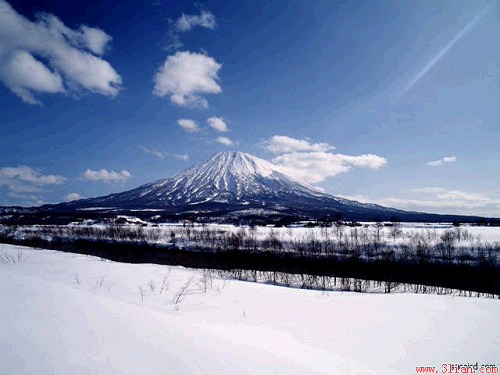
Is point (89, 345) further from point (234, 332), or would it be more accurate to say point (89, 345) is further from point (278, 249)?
point (278, 249)

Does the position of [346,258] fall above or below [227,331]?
below

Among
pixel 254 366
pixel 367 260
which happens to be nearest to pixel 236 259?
pixel 367 260

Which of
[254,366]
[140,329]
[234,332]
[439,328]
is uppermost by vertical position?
[140,329]

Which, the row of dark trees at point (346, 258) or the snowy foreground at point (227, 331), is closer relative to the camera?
the snowy foreground at point (227, 331)

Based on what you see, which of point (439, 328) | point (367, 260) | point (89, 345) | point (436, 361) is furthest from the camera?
point (367, 260)

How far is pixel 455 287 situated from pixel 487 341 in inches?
→ 872

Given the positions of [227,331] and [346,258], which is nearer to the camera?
[227,331]

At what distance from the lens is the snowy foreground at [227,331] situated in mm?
2859

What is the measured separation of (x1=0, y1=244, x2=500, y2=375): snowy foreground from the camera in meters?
2.86

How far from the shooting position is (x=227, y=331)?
4852 mm

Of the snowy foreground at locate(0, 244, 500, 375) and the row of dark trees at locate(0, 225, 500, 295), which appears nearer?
the snowy foreground at locate(0, 244, 500, 375)

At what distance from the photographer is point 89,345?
2.98 m

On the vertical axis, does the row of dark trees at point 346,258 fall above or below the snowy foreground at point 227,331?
below

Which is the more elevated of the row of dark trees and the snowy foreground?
the snowy foreground
